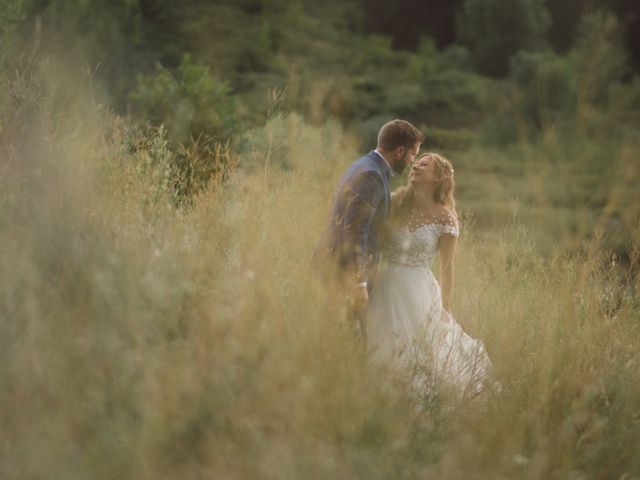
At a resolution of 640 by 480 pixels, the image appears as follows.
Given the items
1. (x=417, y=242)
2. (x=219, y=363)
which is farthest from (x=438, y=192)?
(x=219, y=363)

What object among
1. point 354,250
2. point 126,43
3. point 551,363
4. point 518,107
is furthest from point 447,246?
point 518,107

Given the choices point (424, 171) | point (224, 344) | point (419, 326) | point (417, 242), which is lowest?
point (419, 326)

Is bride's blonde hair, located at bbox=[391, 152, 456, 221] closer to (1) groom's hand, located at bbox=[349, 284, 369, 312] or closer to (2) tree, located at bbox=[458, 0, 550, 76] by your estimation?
(1) groom's hand, located at bbox=[349, 284, 369, 312]

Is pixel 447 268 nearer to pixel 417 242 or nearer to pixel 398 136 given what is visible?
pixel 417 242

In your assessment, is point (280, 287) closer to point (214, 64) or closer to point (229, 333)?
point (229, 333)

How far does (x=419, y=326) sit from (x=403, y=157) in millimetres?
1063

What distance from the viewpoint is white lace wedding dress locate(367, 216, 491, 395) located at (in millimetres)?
4098

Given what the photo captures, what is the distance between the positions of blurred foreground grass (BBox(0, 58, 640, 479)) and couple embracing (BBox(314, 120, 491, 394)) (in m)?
0.22

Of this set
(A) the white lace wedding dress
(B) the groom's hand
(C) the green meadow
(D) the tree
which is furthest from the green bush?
(D) the tree

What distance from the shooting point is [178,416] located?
3.30 meters

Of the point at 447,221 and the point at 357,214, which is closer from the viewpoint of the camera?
the point at 357,214

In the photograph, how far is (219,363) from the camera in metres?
3.47

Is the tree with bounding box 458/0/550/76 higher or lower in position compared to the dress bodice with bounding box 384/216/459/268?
higher

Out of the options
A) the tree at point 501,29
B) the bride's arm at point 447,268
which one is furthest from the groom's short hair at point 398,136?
the tree at point 501,29
